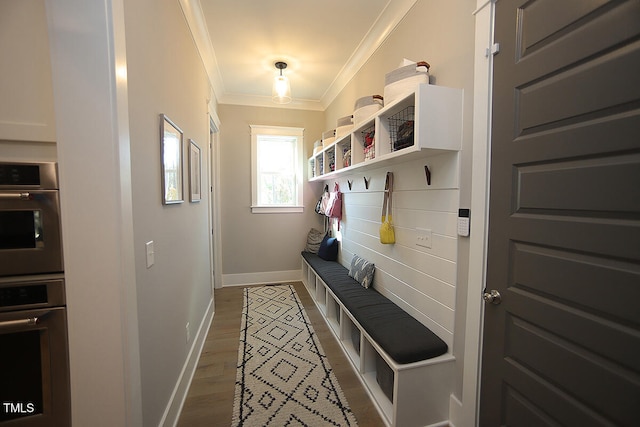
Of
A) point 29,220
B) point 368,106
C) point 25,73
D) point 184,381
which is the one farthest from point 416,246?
point 25,73

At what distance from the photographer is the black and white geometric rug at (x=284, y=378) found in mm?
1633

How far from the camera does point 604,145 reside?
853mm

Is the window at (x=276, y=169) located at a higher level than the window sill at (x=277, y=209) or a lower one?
higher

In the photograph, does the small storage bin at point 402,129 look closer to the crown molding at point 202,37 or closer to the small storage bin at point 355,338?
the small storage bin at point 355,338

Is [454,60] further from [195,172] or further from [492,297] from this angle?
[195,172]

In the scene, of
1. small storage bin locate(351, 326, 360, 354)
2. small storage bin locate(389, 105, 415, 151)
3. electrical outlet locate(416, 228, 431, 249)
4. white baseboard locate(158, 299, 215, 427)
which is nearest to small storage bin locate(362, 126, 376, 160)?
small storage bin locate(389, 105, 415, 151)

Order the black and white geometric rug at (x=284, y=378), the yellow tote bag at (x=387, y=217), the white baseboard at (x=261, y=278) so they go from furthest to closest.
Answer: the white baseboard at (x=261, y=278), the yellow tote bag at (x=387, y=217), the black and white geometric rug at (x=284, y=378)

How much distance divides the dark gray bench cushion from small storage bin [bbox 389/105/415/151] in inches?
46.3

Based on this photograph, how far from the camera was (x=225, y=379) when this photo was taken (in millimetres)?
1968

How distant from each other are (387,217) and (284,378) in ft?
4.93

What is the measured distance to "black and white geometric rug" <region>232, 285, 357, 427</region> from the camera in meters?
1.63

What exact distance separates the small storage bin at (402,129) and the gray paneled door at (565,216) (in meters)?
0.45

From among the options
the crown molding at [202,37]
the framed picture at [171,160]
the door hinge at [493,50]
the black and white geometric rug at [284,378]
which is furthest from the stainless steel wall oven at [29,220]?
the door hinge at [493,50]

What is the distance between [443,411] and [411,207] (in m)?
1.29
